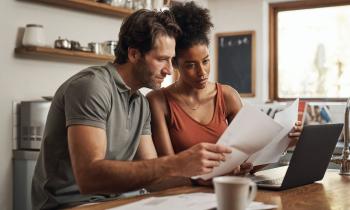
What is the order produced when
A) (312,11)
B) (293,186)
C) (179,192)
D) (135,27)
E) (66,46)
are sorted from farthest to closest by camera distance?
1. (312,11)
2. (66,46)
3. (135,27)
4. (293,186)
5. (179,192)

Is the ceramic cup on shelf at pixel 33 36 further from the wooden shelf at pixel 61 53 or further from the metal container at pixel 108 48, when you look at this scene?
the metal container at pixel 108 48

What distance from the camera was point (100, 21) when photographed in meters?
3.94

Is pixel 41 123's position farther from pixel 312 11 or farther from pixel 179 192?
pixel 312 11

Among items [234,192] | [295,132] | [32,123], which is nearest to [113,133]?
[295,132]

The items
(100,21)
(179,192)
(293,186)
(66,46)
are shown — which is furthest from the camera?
(100,21)

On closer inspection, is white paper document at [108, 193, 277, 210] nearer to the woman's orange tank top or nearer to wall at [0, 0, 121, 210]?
the woman's orange tank top

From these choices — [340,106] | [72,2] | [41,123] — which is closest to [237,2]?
[340,106]

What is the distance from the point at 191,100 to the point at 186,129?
141 mm

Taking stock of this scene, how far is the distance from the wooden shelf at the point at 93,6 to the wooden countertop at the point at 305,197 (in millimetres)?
2302

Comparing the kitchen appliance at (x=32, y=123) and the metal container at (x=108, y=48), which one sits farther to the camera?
the metal container at (x=108, y=48)

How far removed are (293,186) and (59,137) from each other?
2.54 feet

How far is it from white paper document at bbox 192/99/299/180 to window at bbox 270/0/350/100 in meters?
3.40

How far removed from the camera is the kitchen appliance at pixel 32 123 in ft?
10.4

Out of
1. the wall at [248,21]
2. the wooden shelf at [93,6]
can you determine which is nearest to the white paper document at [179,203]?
the wooden shelf at [93,6]
